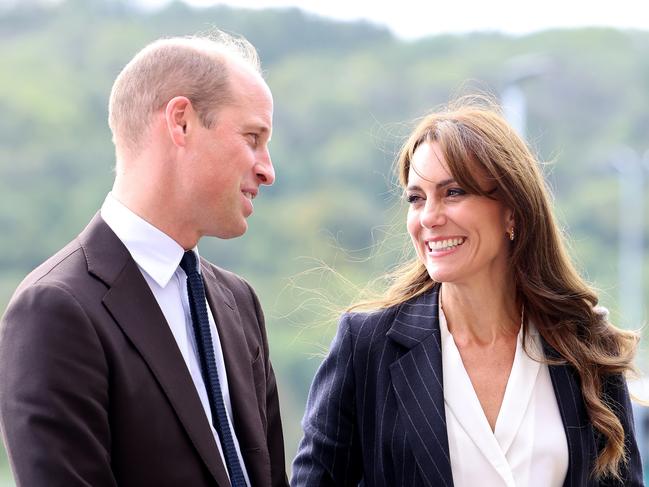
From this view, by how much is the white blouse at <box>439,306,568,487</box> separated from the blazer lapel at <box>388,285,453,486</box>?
5 centimetres

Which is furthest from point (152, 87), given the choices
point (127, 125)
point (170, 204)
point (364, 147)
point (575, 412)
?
point (364, 147)

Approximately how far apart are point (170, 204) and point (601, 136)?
41.7 m

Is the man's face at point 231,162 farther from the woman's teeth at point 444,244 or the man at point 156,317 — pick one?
the woman's teeth at point 444,244

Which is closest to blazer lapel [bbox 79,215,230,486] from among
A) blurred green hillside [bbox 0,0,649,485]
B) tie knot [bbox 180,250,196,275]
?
tie knot [bbox 180,250,196,275]

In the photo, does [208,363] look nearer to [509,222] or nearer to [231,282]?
[231,282]

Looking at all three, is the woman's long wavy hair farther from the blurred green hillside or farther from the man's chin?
the blurred green hillside

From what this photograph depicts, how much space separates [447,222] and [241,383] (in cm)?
87

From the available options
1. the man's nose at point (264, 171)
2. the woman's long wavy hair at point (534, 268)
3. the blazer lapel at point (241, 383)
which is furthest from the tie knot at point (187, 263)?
Answer: the woman's long wavy hair at point (534, 268)

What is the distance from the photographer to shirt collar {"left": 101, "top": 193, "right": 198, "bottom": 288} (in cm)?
285

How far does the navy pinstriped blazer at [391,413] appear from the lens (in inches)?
136

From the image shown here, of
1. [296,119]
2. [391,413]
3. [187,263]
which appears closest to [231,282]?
[187,263]

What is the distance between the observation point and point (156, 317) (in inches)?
110

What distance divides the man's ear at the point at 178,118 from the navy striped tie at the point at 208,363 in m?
0.32

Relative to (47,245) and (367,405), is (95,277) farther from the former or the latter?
(47,245)
